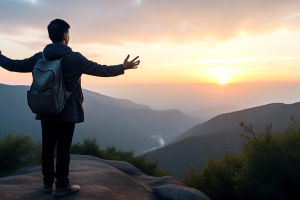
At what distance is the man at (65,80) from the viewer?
3549 mm

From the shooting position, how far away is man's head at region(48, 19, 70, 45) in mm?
3586

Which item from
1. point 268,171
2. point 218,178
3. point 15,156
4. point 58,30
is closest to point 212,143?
point 218,178

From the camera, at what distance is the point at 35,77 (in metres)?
3.19

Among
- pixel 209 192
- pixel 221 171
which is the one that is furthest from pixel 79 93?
pixel 221 171

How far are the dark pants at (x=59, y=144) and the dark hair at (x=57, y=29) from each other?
1472 millimetres

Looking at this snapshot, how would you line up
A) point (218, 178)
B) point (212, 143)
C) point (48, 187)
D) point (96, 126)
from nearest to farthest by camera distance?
point (48, 187), point (218, 178), point (212, 143), point (96, 126)

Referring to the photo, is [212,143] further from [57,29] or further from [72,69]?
[57,29]

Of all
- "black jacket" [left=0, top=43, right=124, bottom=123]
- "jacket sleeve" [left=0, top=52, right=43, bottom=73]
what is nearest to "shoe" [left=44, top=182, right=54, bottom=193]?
Result: "black jacket" [left=0, top=43, right=124, bottom=123]

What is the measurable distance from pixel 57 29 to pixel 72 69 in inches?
29.0

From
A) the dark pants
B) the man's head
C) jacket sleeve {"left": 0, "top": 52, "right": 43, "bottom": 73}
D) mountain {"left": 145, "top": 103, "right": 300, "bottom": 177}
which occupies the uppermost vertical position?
the man's head

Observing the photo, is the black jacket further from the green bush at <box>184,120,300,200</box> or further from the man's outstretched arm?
the green bush at <box>184,120,300,200</box>

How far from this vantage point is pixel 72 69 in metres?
3.60

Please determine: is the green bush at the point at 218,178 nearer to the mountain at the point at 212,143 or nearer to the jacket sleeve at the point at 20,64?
the jacket sleeve at the point at 20,64

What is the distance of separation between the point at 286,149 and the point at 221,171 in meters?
3.69
